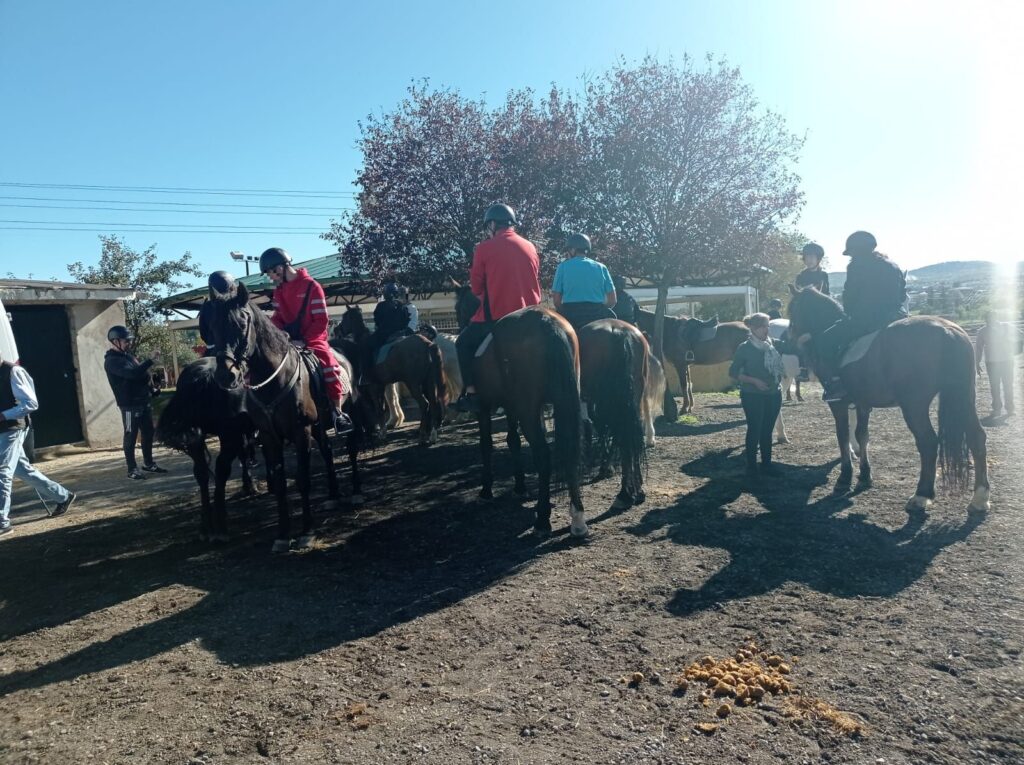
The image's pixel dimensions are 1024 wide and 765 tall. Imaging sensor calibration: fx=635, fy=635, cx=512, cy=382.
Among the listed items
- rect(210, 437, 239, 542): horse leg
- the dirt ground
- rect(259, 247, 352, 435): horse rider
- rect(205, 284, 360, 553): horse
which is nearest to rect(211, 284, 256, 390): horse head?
rect(205, 284, 360, 553): horse

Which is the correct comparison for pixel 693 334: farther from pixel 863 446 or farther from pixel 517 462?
→ pixel 517 462

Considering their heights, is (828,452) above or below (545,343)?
below

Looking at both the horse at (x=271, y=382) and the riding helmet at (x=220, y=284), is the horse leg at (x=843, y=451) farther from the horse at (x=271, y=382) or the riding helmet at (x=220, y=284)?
the riding helmet at (x=220, y=284)

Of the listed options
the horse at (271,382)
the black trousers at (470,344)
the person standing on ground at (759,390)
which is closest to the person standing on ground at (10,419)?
the horse at (271,382)

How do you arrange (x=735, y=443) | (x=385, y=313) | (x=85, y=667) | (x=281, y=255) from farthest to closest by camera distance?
(x=385, y=313), (x=735, y=443), (x=281, y=255), (x=85, y=667)

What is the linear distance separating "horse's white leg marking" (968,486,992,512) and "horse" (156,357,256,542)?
22.3 feet

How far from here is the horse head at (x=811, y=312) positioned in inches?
287

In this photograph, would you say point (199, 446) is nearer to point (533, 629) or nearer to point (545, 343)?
point (545, 343)

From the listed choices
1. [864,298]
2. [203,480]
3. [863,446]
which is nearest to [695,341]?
[863,446]

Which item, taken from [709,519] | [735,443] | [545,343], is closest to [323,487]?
[545,343]

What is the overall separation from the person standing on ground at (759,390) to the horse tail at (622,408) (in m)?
1.70

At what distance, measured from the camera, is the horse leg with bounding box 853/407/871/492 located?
22.1 ft

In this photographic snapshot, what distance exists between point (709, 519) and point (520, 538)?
1.78 metres

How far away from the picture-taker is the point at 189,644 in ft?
13.6
